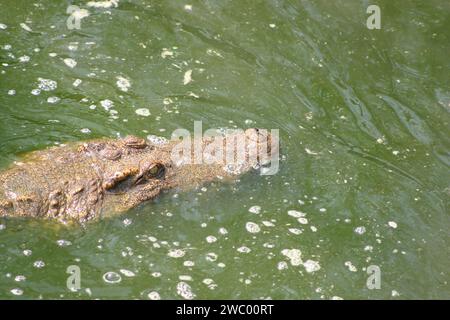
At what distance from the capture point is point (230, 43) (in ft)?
33.1

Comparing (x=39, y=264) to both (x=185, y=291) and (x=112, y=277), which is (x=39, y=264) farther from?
(x=185, y=291)

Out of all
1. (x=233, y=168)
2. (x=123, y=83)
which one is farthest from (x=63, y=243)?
(x=123, y=83)

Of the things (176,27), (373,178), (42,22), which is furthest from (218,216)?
(42,22)

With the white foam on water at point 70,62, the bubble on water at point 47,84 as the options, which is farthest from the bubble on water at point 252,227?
the white foam on water at point 70,62

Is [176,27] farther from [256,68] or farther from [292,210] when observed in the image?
[292,210]

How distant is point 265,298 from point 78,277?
6.32ft

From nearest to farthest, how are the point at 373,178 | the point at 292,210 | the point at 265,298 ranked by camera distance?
the point at 265,298 < the point at 292,210 < the point at 373,178

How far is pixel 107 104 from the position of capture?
28.2ft

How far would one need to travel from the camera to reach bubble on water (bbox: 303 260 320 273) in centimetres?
659

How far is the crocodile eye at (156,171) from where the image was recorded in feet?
22.2

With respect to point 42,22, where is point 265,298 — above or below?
below

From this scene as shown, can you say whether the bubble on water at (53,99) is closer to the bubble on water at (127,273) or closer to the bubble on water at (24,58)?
the bubble on water at (24,58)

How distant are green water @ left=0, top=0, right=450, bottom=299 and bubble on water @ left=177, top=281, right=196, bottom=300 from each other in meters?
0.05

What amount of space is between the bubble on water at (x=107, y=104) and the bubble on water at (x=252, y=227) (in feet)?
9.43
